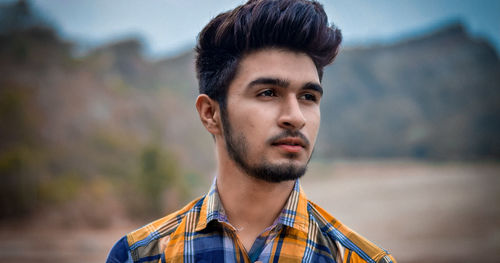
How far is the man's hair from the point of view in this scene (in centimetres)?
214

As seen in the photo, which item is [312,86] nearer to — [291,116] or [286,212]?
[291,116]

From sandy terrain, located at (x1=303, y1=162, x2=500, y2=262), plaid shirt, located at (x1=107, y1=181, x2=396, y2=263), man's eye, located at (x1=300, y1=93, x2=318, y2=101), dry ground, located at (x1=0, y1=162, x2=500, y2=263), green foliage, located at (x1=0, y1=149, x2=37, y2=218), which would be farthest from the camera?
green foliage, located at (x1=0, y1=149, x2=37, y2=218)

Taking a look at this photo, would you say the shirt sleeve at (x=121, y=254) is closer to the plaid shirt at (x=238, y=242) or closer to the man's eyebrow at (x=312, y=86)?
the plaid shirt at (x=238, y=242)

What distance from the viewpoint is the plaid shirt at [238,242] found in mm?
1945

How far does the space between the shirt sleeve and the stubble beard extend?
0.78 meters

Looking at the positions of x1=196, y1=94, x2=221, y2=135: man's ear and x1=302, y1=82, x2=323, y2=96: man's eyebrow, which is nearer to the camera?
x1=302, y1=82, x2=323, y2=96: man's eyebrow

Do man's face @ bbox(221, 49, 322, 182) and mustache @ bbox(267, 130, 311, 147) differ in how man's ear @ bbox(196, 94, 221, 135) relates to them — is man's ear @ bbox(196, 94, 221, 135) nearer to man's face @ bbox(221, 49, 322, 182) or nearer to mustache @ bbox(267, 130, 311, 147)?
man's face @ bbox(221, 49, 322, 182)

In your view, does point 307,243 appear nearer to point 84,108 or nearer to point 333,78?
point 84,108

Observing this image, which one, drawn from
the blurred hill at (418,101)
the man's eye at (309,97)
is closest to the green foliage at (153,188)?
the blurred hill at (418,101)

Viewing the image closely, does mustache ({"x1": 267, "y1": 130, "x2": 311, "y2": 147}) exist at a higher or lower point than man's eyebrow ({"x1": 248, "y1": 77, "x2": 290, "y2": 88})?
lower

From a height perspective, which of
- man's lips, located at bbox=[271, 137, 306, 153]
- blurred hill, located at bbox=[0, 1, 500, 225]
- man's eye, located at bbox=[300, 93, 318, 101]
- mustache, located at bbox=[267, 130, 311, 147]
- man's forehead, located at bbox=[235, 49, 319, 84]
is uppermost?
blurred hill, located at bbox=[0, 1, 500, 225]

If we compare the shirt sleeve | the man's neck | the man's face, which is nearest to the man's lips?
the man's face

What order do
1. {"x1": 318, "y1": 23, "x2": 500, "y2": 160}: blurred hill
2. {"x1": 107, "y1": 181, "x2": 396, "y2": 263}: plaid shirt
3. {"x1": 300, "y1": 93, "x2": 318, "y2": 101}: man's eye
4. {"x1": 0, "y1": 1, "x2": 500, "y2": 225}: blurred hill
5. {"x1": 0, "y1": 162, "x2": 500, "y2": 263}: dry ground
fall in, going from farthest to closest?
{"x1": 318, "y1": 23, "x2": 500, "y2": 160}: blurred hill, {"x1": 0, "y1": 1, "x2": 500, "y2": 225}: blurred hill, {"x1": 0, "y1": 162, "x2": 500, "y2": 263}: dry ground, {"x1": 300, "y1": 93, "x2": 318, "y2": 101}: man's eye, {"x1": 107, "y1": 181, "x2": 396, "y2": 263}: plaid shirt

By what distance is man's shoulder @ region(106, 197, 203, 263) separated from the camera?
201 centimetres
